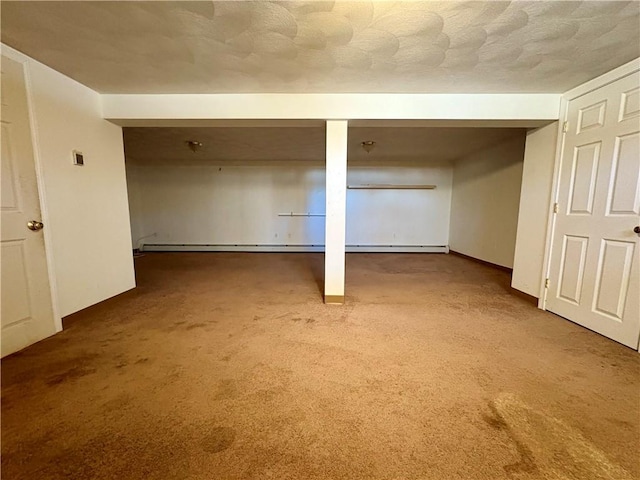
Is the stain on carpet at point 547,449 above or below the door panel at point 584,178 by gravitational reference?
below

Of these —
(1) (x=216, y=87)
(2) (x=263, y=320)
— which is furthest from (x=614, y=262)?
(1) (x=216, y=87)

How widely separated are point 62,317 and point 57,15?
→ 2.34 meters

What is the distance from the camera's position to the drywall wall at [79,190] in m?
2.15

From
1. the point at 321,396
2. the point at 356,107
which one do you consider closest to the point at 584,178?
the point at 356,107

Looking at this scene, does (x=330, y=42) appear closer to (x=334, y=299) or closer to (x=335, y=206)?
(x=335, y=206)

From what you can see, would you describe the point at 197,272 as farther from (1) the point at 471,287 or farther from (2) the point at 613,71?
(2) the point at 613,71

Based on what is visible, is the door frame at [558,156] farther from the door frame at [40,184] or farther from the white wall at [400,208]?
the door frame at [40,184]

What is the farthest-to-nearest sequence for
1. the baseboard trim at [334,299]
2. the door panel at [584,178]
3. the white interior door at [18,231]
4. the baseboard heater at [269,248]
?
the baseboard heater at [269,248], the baseboard trim at [334,299], the door panel at [584,178], the white interior door at [18,231]

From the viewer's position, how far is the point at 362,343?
6.80ft

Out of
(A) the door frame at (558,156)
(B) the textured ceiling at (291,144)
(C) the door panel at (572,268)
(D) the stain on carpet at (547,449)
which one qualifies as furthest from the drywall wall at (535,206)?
(D) the stain on carpet at (547,449)

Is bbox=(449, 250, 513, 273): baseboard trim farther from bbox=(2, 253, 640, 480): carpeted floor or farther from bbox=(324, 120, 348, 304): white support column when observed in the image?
bbox=(324, 120, 348, 304): white support column

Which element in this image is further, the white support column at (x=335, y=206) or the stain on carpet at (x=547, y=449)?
the white support column at (x=335, y=206)

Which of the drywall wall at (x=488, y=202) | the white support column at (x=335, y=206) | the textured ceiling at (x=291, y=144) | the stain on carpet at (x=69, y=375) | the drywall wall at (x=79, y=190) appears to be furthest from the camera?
the drywall wall at (x=488, y=202)

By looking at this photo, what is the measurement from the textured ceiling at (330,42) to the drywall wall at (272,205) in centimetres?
375
